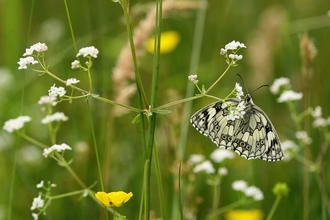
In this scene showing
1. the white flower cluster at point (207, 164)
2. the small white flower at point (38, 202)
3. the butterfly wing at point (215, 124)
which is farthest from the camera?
the white flower cluster at point (207, 164)

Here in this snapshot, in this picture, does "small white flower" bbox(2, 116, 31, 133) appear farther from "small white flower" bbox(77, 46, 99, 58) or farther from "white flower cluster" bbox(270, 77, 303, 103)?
"white flower cluster" bbox(270, 77, 303, 103)

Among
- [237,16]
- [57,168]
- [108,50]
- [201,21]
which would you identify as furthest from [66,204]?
[237,16]

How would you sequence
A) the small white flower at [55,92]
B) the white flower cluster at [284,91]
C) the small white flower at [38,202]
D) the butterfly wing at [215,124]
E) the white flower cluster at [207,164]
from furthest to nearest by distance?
the white flower cluster at [284,91]
the white flower cluster at [207,164]
the butterfly wing at [215,124]
the small white flower at [38,202]
the small white flower at [55,92]

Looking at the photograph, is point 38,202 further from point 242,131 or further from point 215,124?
point 242,131

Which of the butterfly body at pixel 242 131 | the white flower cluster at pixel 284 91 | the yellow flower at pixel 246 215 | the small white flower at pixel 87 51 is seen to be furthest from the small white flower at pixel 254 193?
the small white flower at pixel 87 51

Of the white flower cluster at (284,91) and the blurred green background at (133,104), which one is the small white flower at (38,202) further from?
the white flower cluster at (284,91)

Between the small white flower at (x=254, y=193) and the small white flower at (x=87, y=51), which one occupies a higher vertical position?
the small white flower at (x=87, y=51)
